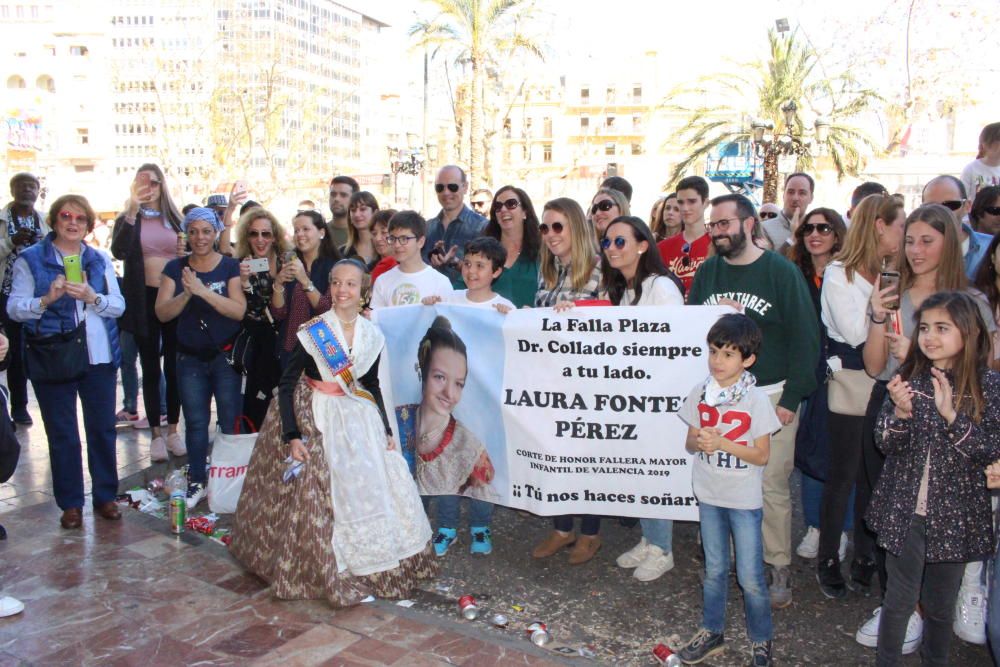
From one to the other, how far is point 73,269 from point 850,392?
4479 mm

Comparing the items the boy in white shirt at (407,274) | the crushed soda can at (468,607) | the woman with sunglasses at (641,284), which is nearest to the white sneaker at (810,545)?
the woman with sunglasses at (641,284)

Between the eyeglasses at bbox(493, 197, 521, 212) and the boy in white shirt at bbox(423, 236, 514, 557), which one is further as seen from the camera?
the eyeglasses at bbox(493, 197, 521, 212)

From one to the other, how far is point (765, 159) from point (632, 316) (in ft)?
63.0

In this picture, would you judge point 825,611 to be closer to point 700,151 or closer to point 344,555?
point 344,555

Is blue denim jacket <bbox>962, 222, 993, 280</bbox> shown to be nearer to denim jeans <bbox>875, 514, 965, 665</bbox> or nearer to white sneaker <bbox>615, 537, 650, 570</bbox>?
denim jeans <bbox>875, 514, 965, 665</bbox>

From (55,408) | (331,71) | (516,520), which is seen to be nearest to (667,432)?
(516,520)

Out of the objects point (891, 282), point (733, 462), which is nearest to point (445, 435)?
point (733, 462)

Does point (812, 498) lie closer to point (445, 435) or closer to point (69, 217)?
point (445, 435)

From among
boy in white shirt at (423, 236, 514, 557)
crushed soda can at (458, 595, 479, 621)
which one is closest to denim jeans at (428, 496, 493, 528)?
boy in white shirt at (423, 236, 514, 557)

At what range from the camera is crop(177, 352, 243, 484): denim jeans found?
5.65m

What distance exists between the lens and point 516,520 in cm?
574

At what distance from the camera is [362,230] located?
6633mm

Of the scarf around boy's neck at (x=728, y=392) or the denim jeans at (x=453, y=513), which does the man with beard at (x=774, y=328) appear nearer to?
the scarf around boy's neck at (x=728, y=392)

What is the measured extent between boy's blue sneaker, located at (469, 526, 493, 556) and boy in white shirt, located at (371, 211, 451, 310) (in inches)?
56.8
